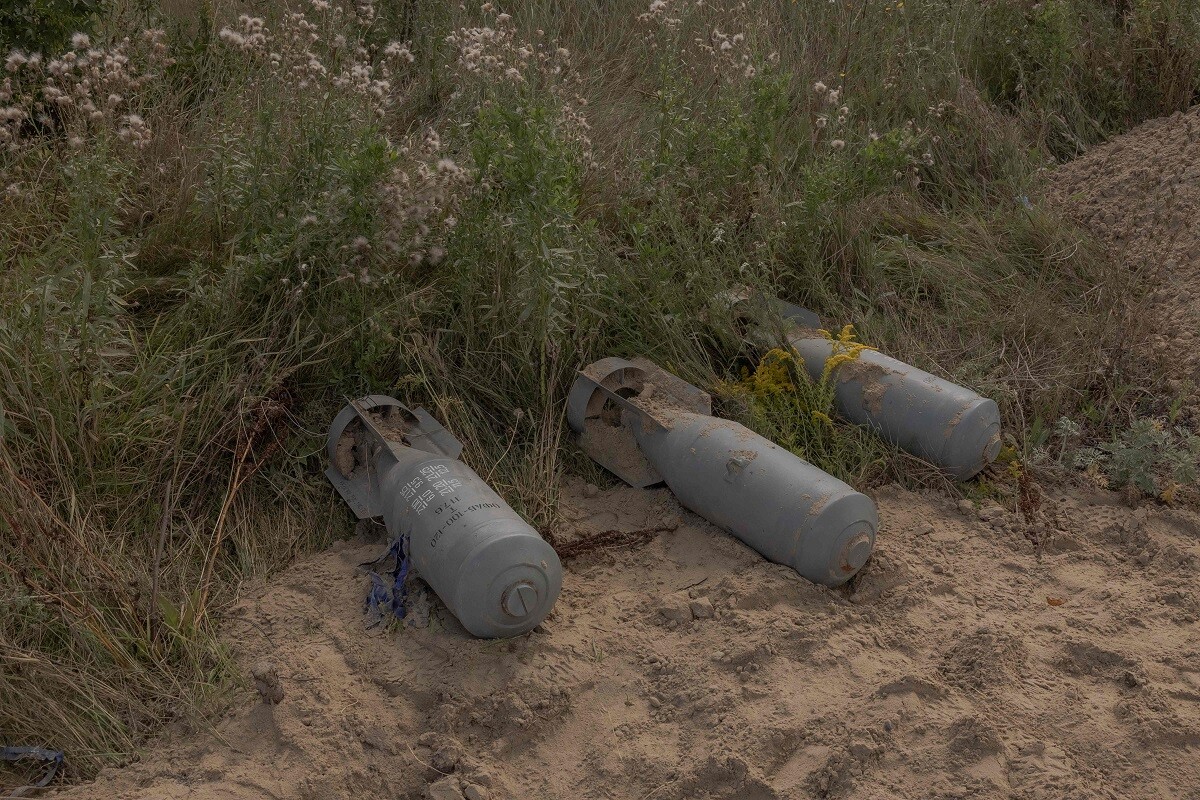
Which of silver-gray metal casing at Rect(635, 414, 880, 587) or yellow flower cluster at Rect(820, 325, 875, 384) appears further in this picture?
yellow flower cluster at Rect(820, 325, 875, 384)

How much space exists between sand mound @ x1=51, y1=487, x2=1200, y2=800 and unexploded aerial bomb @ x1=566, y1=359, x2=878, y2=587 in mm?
119

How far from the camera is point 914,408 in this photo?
416 cm

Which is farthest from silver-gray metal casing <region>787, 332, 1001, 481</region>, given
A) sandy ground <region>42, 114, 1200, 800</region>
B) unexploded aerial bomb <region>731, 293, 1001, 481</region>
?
sandy ground <region>42, 114, 1200, 800</region>

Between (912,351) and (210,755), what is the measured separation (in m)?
3.19

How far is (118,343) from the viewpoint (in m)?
4.01

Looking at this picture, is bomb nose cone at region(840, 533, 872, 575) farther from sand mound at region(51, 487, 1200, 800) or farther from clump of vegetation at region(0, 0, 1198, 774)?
clump of vegetation at region(0, 0, 1198, 774)

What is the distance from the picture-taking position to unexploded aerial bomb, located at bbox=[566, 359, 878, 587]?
11.7 feet

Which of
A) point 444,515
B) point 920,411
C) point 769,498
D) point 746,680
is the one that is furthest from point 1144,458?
point 444,515

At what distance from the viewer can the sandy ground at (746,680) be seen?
296cm

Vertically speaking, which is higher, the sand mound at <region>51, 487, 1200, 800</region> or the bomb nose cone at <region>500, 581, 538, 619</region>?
the bomb nose cone at <region>500, 581, 538, 619</region>

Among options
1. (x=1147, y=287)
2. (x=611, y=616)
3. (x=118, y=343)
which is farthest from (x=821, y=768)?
(x=1147, y=287)

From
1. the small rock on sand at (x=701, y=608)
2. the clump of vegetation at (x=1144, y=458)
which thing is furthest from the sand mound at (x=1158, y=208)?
the small rock on sand at (x=701, y=608)

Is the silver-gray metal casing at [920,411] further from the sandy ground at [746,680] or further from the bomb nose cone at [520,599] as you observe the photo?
the bomb nose cone at [520,599]

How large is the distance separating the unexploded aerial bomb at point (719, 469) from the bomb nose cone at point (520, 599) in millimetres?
834
